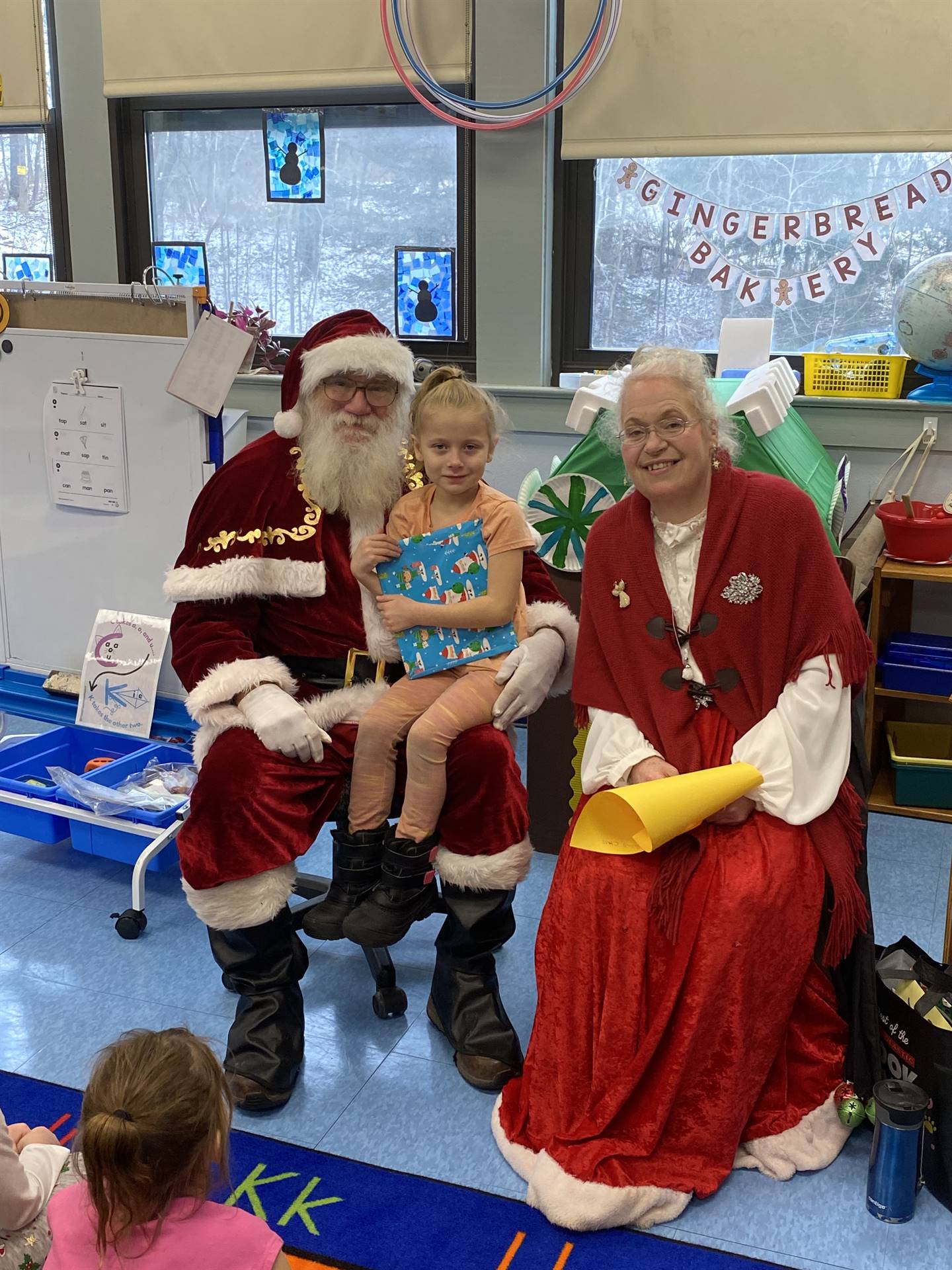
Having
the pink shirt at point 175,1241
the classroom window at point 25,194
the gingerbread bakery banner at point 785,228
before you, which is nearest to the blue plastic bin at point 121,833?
the pink shirt at point 175,1241

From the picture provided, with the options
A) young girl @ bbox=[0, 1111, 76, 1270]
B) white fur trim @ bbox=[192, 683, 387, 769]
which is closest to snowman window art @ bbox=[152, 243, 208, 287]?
white fur trim @ bbox=[192, 683, 387, 769]

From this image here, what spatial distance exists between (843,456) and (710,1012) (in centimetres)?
213

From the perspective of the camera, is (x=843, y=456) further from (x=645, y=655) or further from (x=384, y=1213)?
(x=384, y=1213)

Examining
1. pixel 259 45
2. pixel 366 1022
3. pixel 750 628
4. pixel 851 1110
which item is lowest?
pixel 366 1022

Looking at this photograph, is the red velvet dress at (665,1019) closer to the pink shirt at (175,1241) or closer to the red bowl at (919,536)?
the pink shirt at (175,1241)

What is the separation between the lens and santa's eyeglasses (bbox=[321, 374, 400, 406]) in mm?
2500

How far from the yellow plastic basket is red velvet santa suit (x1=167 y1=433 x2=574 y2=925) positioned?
155cm

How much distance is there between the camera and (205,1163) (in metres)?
1.33

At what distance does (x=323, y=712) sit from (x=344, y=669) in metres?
0.14

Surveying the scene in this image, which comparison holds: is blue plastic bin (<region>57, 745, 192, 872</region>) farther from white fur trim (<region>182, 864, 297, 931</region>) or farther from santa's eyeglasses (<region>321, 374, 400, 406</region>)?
santa's eyeglasses (<region>321, 374, 400, 406</region>)

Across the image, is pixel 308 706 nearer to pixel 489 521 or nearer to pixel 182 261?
pixel 489 521

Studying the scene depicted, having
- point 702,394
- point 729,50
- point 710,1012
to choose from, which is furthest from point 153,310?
point 710,1012

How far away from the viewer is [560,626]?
2.54 meters

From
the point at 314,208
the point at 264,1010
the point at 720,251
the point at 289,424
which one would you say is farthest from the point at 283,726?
the point at 314,208
